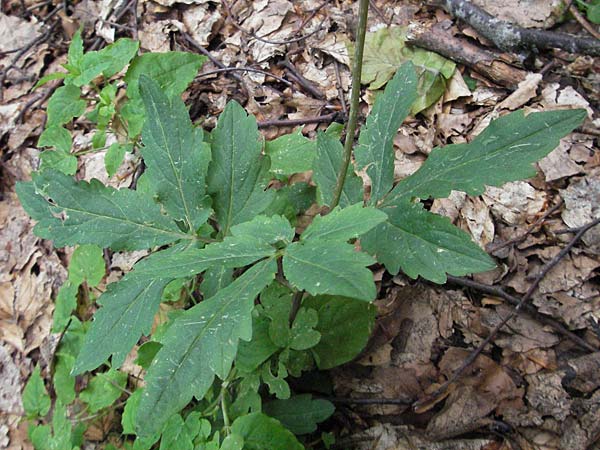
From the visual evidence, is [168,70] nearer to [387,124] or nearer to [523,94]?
[387,124]

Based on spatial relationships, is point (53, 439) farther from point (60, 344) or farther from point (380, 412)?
point (380, 412)

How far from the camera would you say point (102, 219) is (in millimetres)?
1969

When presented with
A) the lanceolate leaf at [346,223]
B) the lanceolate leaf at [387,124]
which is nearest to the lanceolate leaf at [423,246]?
the lanceolate leaf at [387,124]

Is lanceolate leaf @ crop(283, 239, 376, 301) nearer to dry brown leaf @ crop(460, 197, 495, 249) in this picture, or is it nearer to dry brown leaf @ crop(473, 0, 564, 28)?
dry brown leaf @ crop(460, 197, 495, 249)

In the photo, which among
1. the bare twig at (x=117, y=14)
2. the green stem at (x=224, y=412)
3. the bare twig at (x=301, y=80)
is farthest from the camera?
the bare twig at (x=117, y=14)

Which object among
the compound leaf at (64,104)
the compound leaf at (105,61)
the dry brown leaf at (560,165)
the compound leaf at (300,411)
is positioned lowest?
the compound leaf at (300,411)

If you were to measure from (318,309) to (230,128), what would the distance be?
0.83 metres

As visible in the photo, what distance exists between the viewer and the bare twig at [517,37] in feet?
9.47

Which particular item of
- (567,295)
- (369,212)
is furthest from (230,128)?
(567,295)

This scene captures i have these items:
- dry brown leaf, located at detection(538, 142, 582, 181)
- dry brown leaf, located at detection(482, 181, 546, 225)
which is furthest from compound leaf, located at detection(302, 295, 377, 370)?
dry brown leaf, located at detection(538, 142, 582, 181)

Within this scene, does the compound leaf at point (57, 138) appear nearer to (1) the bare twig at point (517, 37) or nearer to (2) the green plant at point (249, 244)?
(2) the green plant at point (249, 244)

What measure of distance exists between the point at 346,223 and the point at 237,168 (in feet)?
2.09

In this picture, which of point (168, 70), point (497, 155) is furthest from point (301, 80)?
point (497, 155)

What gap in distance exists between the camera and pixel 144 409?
146cm
